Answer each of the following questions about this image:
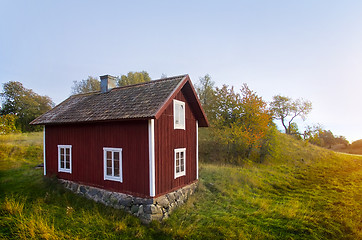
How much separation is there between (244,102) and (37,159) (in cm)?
2168

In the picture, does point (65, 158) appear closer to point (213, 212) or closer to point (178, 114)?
point (178, 114)

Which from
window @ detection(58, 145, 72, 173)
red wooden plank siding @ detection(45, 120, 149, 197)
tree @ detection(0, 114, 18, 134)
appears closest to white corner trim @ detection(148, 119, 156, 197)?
red wooden plank siding @ detection(45, 120, 149, 197)

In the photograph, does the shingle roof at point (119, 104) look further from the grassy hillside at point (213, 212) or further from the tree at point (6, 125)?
the tree at point (6, 125)

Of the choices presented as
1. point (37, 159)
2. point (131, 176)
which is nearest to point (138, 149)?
point (131, 176)

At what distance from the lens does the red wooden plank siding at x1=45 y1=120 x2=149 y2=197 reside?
911cm

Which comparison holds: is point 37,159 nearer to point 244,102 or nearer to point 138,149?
point 138,149

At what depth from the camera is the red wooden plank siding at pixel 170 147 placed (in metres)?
9.29

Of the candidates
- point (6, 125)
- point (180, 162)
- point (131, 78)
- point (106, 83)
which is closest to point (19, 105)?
point (6, 125)

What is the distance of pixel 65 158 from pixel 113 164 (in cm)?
420

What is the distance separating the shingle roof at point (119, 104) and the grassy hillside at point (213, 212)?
4112 millimetres

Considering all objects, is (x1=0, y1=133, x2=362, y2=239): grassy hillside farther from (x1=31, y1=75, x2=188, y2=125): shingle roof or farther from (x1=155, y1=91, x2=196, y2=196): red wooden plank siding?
(x1=31, y1=75, x2=188, y2=125): shingle roof

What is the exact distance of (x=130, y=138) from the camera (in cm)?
945

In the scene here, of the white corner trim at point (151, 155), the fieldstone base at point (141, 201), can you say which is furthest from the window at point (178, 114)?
the fieldstone base at point (141, 201)

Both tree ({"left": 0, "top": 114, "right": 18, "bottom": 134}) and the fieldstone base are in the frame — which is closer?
the fieldstone base
